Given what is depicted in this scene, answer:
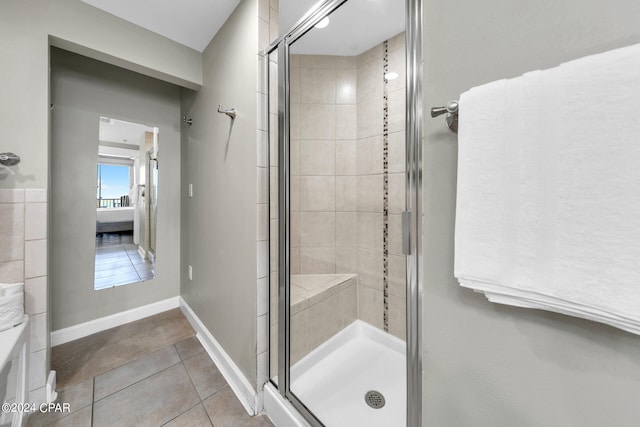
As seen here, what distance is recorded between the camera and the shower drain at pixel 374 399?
1289mm

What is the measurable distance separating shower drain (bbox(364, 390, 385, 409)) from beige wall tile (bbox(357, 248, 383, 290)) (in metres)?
0.60

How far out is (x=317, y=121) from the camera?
1.57 meters

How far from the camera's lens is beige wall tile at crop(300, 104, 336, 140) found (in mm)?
1445

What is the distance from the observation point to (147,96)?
211 cm

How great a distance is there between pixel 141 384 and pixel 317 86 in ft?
7.08

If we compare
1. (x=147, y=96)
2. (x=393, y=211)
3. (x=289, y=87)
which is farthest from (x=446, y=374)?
(x=147, y=96)

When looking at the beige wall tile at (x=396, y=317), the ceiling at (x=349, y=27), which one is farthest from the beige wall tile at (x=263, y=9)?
the beige wall tile at (x=396, y=317)

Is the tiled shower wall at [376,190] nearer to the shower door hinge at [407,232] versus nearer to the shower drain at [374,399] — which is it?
the shower drain at [374,399]

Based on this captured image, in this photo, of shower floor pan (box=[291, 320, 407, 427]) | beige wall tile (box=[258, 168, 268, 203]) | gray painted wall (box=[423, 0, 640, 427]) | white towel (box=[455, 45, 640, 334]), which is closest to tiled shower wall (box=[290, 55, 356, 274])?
beige wall tile (box=[258, 168, 268, 203])

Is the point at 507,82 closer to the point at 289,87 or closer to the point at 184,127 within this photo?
the point at 289,87

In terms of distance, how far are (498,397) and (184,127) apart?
2.69 meters

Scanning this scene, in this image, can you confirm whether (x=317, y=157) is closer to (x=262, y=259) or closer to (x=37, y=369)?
(x=262, y=259)

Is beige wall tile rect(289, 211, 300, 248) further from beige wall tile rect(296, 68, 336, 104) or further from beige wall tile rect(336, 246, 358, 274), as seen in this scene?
beige wall tile rect(296, 68, 336, 104)

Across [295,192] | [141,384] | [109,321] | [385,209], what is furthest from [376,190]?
[109,321]
